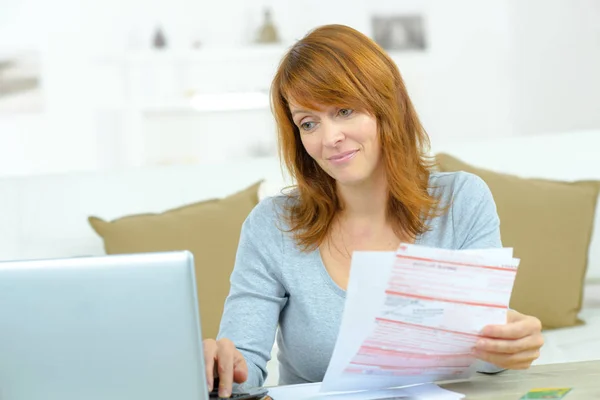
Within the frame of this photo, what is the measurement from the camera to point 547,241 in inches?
84.6

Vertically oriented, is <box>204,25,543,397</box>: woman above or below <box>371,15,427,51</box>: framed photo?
below

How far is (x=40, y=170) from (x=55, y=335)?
5.41 metres

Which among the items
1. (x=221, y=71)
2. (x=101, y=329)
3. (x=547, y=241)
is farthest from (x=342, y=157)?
(x=221, y=71)

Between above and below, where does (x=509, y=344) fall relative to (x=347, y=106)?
below

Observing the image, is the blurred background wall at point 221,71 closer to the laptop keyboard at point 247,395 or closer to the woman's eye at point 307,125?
the woman's eye at point 307,125

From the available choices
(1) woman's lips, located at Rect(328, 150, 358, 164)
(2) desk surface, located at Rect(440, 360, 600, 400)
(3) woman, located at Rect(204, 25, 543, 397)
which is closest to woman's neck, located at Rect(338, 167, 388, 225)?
(3) woman, located at Rect(204, 25, 543, 397)

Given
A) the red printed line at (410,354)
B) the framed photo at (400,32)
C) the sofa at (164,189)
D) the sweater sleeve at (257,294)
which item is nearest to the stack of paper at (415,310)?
the red printed line at (410,354)

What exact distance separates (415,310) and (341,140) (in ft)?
1.70

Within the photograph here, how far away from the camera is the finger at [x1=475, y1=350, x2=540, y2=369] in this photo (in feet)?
3.56

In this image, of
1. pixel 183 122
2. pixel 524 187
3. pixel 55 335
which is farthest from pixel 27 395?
pixel 183 122

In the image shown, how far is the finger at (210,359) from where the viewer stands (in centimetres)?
113

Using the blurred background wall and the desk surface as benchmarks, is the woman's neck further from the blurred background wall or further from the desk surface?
the blurred background wall

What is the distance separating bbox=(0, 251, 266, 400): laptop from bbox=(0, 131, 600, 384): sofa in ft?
4.32

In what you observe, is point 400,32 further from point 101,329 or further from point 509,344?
point 101,329
